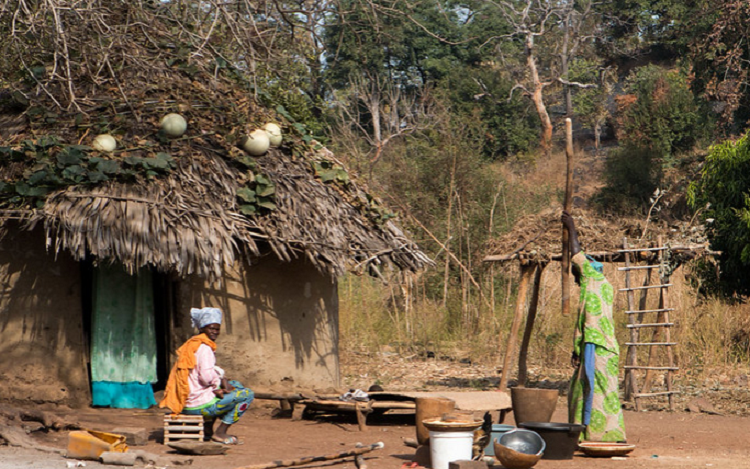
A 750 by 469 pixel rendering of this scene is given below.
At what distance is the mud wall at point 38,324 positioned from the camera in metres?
7.73

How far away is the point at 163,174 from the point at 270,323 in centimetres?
169

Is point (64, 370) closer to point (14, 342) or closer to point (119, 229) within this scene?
point (14, 342)

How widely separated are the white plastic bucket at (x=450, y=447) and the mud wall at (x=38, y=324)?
3838mm

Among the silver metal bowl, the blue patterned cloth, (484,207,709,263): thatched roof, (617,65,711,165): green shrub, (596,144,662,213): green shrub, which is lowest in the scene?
the silver metal bowl

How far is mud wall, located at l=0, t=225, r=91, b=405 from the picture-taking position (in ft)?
25.3

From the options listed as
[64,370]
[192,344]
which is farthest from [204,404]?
[64,370]

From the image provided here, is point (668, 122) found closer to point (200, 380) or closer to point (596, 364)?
point (596, 364)

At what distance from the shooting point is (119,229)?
7453 millimetres

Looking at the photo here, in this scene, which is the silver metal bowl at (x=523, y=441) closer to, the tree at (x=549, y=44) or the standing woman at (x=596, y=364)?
the standing woman at (x=596, y=364)

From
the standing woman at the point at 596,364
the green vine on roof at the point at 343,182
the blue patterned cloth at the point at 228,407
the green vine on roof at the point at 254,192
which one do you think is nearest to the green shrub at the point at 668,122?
the green vine on roof at the point at 343,182

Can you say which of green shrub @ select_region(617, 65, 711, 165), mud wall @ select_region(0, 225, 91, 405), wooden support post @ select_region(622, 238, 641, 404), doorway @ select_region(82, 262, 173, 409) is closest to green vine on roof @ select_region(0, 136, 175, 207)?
mud wall @ select_region(0, 225, 91, 405)

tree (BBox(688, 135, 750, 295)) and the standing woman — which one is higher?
tree (BBox(688, 135, 750, 295))

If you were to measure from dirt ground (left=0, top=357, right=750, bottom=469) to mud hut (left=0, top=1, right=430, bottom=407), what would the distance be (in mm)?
558

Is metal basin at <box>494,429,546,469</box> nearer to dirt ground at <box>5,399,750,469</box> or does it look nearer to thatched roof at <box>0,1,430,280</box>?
dirt ground at <box>5,399,750,469</box>
